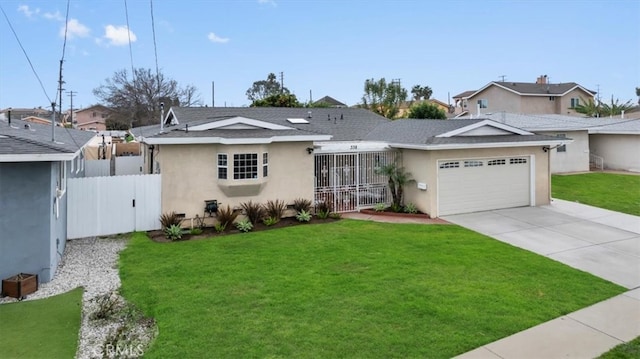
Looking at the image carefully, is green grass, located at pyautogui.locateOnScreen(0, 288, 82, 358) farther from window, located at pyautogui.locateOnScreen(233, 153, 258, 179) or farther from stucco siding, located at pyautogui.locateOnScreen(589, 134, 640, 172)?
stucco siding, located at pyautogui.locateOnScreen(589, 134, 640, 172)

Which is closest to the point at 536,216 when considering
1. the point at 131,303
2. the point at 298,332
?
the point at 298,332

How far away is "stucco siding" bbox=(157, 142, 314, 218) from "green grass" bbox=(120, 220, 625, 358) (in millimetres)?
1946

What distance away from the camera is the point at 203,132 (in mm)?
13992

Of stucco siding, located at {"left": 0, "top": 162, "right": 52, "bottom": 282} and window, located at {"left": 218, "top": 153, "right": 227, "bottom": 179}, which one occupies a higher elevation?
window, located at {"left": 218, "top": 153, "right": 227, "bottom": 179}

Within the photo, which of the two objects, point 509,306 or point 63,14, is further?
point 63,14

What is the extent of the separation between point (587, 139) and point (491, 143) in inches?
726

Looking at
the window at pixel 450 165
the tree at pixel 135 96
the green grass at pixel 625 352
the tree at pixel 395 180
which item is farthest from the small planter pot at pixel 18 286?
the tree at pixel 135 96

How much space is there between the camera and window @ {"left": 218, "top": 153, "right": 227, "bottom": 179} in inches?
543

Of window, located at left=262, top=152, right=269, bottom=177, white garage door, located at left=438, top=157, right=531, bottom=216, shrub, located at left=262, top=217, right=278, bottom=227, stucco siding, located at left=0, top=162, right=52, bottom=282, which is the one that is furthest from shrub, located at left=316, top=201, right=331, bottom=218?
stucco siding, located at left=0, top=162, right=52, bottom=282

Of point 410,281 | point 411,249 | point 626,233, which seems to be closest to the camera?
point 410,281

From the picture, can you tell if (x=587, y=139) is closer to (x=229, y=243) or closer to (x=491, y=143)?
(x=491, y=143)

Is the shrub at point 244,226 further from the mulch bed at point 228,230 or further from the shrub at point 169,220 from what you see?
the shrub at point 169,220

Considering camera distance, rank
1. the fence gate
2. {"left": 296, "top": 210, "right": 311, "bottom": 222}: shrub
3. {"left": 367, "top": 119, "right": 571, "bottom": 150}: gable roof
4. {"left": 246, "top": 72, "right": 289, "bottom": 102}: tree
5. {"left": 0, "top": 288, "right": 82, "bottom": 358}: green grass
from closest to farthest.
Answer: {"left": 0, "top": 288, "right": 82, "bottom": 358}: green grass < the fence gate < {"left": 296, "top": 210, "right": 311, "bottom": 222}: shrub < {"left": 367, "top": 119, "right": 571, "bottom": 150}: gable roof < {"left": 246, "top": 72, "right": 289, "bottom": 102}: tree

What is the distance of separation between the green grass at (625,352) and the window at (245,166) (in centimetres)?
1082
